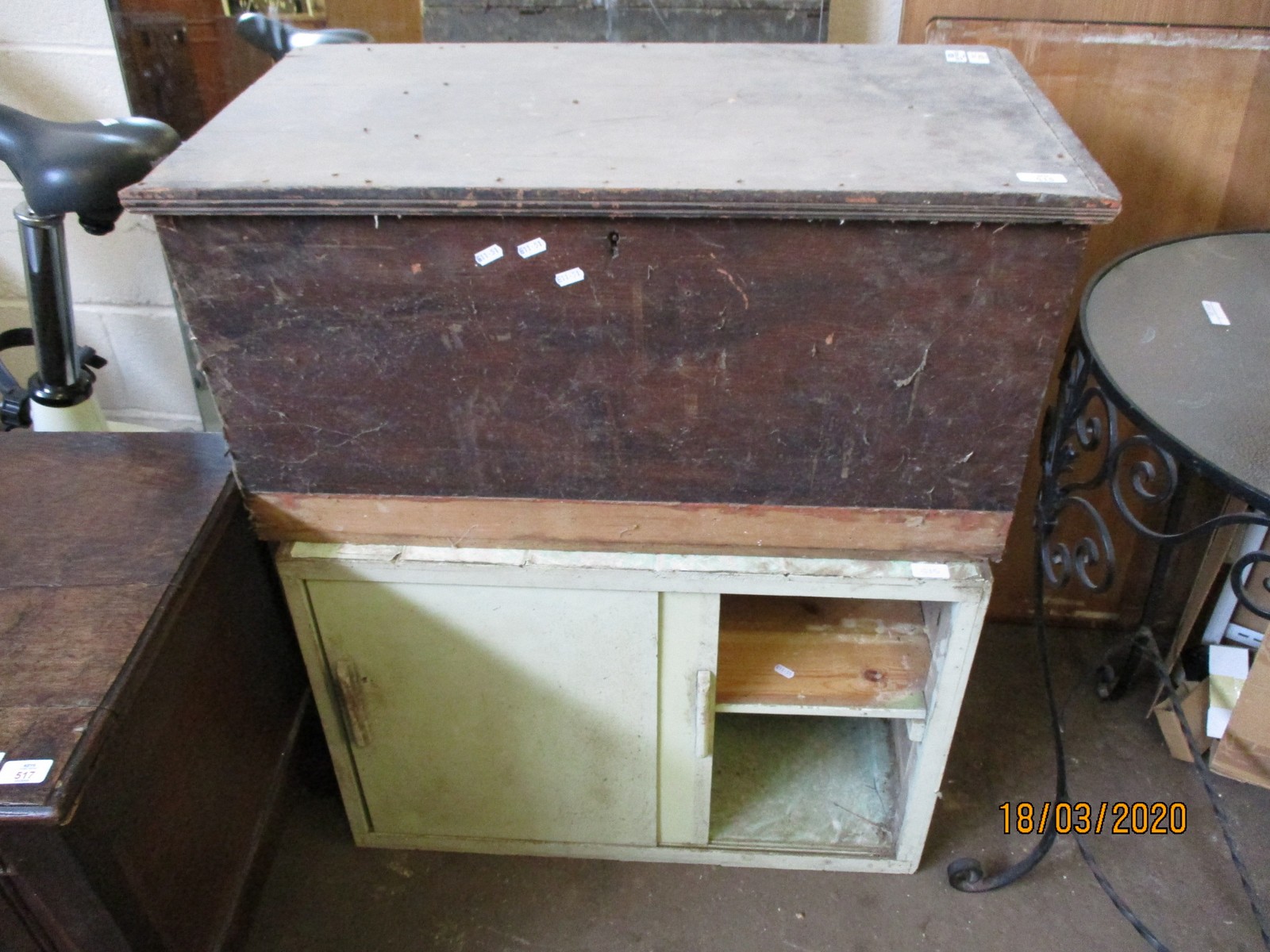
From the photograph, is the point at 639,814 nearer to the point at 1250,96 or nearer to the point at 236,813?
the point at 236,813

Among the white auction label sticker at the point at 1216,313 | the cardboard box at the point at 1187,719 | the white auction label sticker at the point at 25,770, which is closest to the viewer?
the white auction label sticker at the point at 25,770

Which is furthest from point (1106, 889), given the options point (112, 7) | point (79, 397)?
point (112, 7)

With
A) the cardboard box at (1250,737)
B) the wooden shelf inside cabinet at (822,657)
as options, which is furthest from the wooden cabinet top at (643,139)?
the cardboard box at (1250,737)

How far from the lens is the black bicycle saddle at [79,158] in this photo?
99cm

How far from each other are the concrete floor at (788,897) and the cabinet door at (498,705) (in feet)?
0.25

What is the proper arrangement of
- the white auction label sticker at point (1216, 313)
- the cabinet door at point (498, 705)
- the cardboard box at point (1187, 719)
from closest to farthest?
the white auction label sticker at point (1216, 313)
the cabinet door at point (498, 705)
the cardboard box at point (1187, 719)

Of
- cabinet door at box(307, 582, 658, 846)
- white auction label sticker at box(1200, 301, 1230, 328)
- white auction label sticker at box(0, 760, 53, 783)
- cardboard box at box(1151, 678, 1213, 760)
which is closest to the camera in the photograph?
white auction label sticker at box(0, 760, 53, 783)

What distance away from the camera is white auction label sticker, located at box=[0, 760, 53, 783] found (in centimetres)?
74

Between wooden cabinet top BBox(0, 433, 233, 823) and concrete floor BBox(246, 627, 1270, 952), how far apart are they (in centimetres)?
64

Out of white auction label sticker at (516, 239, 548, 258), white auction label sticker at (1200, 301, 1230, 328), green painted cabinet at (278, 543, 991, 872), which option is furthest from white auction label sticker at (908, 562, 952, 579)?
white auction label sticker at (516, 239, 548, 258)

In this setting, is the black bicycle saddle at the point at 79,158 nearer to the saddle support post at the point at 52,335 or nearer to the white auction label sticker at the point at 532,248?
the saddle support post at the point at 52,335

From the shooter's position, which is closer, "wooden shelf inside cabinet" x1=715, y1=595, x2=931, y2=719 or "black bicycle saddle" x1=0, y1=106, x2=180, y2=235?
"black bicycle saddle" x1=0, y1=106, x2=180, y2=235

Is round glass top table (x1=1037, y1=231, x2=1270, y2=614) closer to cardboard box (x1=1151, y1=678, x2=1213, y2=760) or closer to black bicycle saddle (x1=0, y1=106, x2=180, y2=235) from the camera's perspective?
cardboard box (x1=1151, y1=678, x2=1213, y2=760)
